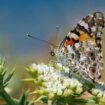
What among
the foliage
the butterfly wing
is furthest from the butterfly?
the foliage

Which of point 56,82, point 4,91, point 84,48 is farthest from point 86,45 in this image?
point 4,91

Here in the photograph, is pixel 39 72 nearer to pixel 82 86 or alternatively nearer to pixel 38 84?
pixel 38 84

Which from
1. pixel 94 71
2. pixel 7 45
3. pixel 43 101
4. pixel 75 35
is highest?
pixel 7 45

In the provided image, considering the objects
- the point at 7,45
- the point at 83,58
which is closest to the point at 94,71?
the point at 83,58

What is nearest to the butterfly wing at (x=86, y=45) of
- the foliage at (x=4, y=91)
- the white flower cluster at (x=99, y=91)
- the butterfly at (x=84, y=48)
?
the butterfly at (x=84, y=48)

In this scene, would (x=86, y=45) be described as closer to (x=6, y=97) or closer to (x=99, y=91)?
(x=99, y=91)

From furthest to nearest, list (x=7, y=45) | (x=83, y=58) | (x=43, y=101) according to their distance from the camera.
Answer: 1. (x=7, y=45)
2. (x=83, y=58)
3. (x=43, y=101)
